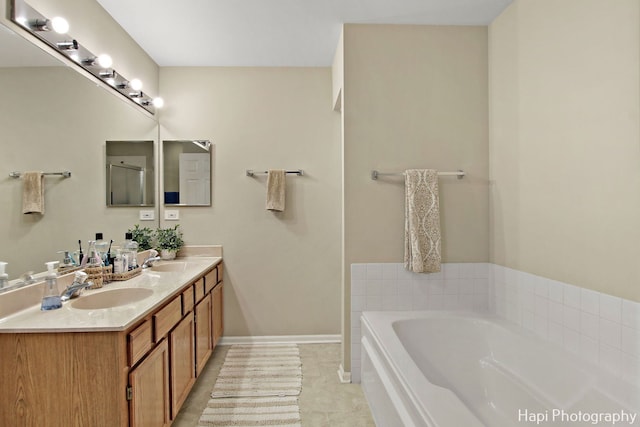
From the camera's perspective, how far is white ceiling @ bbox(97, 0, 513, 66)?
229 centimetres

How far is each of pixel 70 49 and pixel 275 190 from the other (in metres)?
1.71

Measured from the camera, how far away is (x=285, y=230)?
3.25 metres

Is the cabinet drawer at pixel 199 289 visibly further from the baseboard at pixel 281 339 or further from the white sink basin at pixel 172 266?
the baseboard at pixel 281 339

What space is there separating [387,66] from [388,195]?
3.09ft

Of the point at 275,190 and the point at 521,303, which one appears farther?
the point at 275,190

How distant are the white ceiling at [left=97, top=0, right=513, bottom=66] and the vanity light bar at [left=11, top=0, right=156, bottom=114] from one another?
1.33 feet

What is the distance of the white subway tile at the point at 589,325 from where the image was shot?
5.51ft

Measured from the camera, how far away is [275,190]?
3.15m

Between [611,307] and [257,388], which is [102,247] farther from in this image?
[611,307]

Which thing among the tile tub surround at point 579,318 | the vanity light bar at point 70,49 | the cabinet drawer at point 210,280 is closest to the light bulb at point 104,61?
the vanity light bar at point 70,49

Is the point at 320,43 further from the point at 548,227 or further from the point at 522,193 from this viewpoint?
the point at 548,227

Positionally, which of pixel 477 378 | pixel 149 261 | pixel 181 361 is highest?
pixel 149 261

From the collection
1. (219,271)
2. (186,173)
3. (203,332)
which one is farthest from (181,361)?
(186,173)

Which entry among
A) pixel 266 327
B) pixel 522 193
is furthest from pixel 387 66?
pixel 266 327
